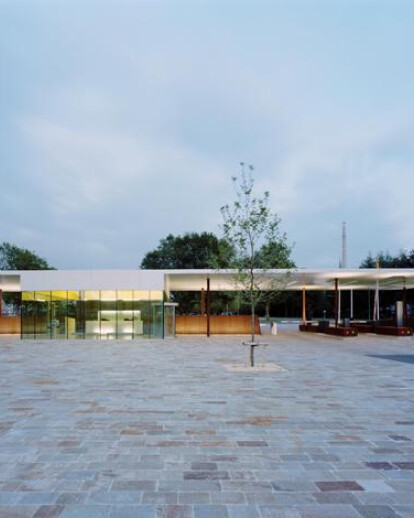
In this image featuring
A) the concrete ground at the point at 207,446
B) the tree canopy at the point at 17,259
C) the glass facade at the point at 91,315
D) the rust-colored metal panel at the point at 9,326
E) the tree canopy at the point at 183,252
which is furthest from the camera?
the tree canopy at the point at 17,259

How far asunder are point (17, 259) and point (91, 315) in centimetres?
2897

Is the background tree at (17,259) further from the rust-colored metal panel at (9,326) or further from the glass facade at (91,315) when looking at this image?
the glass facade at (91,315)

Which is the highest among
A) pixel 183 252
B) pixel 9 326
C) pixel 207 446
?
pixel 183 252

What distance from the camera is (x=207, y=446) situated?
522 cm

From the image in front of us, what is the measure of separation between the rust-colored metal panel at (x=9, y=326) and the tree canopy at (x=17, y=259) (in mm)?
21398

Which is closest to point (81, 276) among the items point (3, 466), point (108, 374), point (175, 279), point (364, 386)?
point (175, 279)

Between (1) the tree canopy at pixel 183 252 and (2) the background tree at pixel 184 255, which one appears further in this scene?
(1) the tree canopy at pixel 183 252

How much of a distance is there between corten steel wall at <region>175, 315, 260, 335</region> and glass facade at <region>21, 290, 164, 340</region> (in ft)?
13.2

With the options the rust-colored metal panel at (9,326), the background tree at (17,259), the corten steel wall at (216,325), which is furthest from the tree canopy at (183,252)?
the rust-colored metal panel at (9,326)

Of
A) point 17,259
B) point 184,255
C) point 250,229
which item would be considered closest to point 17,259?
point 17,259

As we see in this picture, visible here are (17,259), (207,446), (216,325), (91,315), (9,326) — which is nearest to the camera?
(207,446)

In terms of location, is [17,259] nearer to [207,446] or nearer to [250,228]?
[250,228]

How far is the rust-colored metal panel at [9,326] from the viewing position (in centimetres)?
3081

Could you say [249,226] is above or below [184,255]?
below
